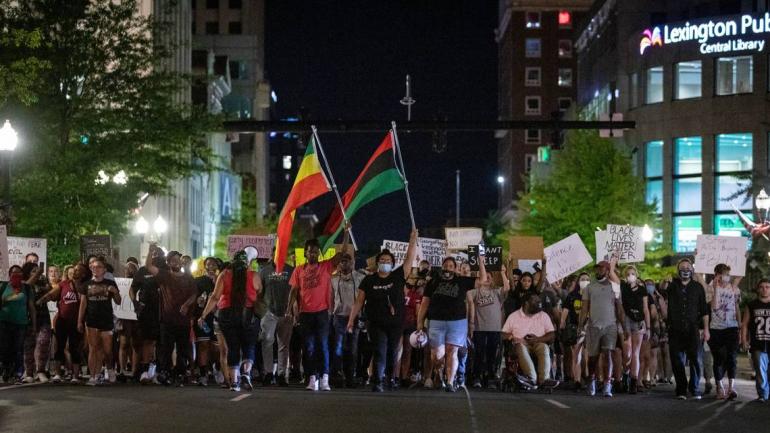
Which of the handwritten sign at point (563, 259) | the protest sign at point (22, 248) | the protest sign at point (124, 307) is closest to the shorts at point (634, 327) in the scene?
the handwritten sign at point (563, 259)

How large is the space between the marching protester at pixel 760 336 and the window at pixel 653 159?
1955 inches

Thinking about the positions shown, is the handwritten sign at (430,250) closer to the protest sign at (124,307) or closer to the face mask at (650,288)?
the face mask at (650,288)

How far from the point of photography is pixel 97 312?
763 inches

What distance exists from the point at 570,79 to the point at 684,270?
4592 inches

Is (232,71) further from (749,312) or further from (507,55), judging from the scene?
(749,312)

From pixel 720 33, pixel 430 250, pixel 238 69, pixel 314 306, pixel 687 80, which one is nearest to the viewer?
pixel 314 306

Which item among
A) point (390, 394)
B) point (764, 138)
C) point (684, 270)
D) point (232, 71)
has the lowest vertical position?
point (390, 394)

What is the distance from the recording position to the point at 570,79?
5281 inches

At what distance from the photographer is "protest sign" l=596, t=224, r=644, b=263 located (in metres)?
23.8

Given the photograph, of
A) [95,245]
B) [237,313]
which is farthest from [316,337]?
[95,245]

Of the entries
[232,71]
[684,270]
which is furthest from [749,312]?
[232,71]

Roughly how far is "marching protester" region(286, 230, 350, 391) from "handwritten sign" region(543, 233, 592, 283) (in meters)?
6.17

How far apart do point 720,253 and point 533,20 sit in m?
116

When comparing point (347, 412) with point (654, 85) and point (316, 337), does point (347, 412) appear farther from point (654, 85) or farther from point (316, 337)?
point (654, 85)
